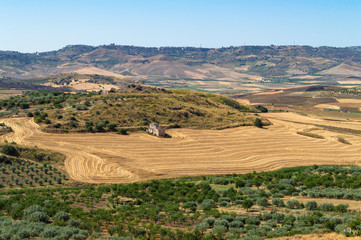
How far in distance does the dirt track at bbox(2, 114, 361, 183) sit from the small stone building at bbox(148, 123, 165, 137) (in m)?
1.74

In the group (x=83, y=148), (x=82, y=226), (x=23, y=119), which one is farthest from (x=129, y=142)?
(x=82, y=226)

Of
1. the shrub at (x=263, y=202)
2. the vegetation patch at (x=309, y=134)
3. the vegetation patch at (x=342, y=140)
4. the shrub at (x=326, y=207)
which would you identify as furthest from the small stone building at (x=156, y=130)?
the shrub at (x=326, y=207)

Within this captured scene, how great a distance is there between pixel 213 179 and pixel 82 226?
27.5 metres

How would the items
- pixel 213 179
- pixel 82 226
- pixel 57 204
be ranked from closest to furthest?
pixel 82 226
pixel 57 204
pixel 213 179

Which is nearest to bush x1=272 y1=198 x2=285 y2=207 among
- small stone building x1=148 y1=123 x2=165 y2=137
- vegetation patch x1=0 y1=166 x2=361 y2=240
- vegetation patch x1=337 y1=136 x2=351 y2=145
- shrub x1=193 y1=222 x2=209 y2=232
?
vegetation patch x1=0 y1=166 x2=361 y2=240

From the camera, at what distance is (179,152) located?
66125 millimetres

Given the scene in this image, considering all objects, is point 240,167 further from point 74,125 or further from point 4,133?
point 4,133

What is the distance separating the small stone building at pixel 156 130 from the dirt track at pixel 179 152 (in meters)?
1.74

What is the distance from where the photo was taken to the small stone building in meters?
74.4

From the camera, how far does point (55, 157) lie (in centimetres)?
5812

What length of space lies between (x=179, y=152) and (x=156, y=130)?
35.5ft

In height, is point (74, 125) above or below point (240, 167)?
above

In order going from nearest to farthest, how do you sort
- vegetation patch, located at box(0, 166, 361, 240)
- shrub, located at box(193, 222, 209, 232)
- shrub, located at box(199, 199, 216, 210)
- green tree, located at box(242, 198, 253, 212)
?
vegetation patch, located at box(0, 166, 361, 240)
shrub, located at box(193, 222, 209, 232)
green tree, located at box(242, 198, 253, 212)
shrub, located at box(199, 199, 216, 210)

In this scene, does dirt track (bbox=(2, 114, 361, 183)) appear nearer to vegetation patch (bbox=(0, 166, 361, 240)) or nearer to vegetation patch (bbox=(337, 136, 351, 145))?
vegetation patch (bbox=(337, 136, 351, 145))
